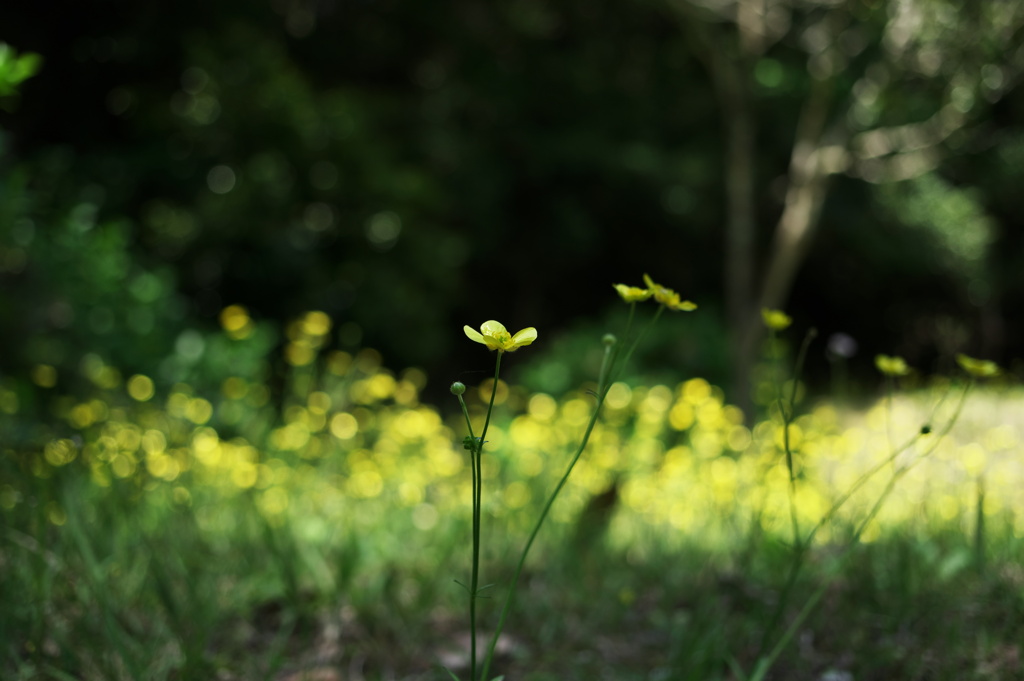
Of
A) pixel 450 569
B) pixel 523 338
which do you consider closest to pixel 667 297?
pixel 523 338

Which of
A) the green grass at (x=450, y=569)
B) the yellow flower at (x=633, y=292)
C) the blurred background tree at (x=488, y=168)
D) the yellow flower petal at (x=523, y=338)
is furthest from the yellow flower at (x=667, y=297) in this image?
the blurred background tree at (x=488, y=168)

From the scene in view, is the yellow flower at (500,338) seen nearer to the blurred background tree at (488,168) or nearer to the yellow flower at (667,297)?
the yellow flower at (667,297)

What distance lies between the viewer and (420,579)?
5.75ft

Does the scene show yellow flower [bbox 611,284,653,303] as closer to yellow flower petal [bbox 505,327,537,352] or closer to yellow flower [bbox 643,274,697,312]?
yellow flower [bbox 643,274,697,312]

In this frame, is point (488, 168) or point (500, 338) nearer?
point (500, 338)

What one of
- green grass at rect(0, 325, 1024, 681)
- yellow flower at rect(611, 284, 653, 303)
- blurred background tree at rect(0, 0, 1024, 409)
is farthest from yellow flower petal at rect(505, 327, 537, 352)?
blurred background tree at rect(0, 0, 1024, 409)

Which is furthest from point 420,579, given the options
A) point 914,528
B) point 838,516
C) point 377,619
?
point 914,528

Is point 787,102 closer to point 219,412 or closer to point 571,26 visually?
point 571,26

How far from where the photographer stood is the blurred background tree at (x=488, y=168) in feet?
14.6

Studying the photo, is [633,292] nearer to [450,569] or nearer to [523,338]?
[523,338]

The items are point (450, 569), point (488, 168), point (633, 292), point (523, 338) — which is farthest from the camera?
point (488, 168)

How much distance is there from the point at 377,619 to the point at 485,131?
6.67 m

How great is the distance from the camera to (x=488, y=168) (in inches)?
302

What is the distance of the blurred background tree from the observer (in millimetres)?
4445
